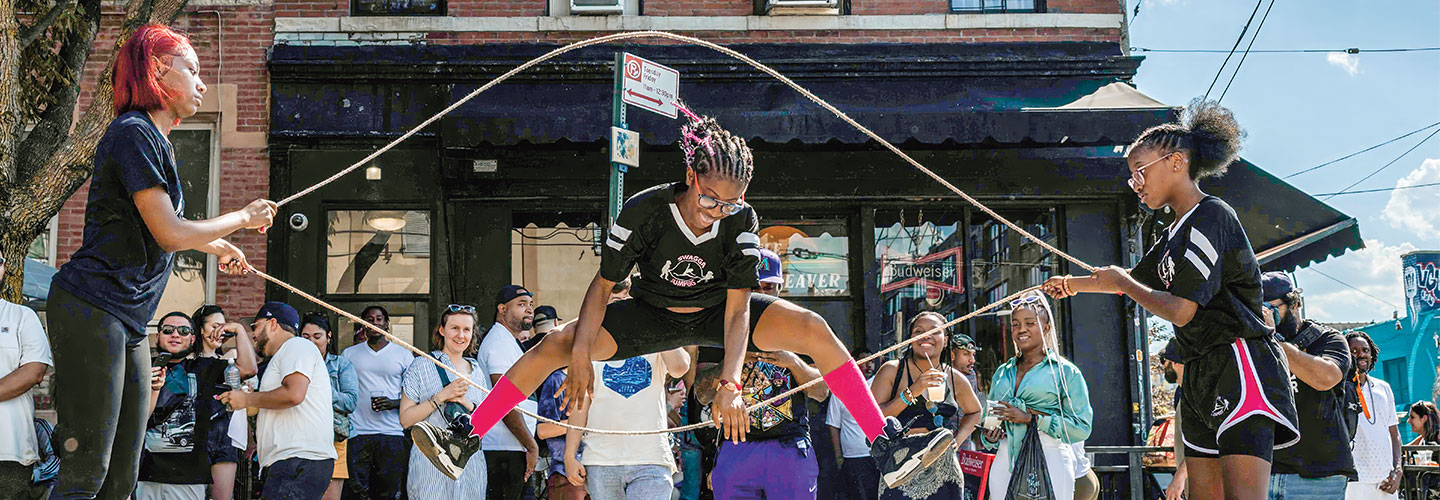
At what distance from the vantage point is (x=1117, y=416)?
39.9 feet

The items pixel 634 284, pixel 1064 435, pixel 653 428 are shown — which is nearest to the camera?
pixel 634 284

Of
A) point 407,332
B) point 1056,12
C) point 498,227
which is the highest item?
point 1056,12

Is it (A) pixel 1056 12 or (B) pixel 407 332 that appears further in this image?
(A) pixel 1056 12

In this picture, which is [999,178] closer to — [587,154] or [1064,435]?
[587,154]

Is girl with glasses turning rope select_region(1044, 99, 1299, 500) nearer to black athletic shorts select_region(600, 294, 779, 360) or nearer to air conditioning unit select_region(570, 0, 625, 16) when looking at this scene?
black athletic shorts select_region(600, 294, 779, 360)

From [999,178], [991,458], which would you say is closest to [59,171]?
[991,458]

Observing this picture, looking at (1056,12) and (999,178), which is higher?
(1056,12)

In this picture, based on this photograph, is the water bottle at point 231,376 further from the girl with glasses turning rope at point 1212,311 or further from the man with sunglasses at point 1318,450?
the man with sunglasses at point 1318,450

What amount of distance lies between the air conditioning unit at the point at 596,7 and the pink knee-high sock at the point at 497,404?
7.25 metres

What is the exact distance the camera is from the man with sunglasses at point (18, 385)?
576 centimetres

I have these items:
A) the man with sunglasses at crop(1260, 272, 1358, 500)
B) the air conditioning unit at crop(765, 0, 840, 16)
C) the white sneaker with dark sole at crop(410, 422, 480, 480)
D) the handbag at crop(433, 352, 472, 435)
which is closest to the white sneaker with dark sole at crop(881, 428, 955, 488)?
the man with sunglasses at crop(1260, 272, 1358, 500)

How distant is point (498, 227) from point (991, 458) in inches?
238

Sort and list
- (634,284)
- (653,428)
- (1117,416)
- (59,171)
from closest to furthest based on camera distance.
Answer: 1. (634,284)
2. (653,428)
3. (59,171)
4. (1117,416)

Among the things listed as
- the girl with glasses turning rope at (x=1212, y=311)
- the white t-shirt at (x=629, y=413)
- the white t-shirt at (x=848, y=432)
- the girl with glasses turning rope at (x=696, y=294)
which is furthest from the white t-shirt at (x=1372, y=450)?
the white t-shirt at (x=629, y=413)
